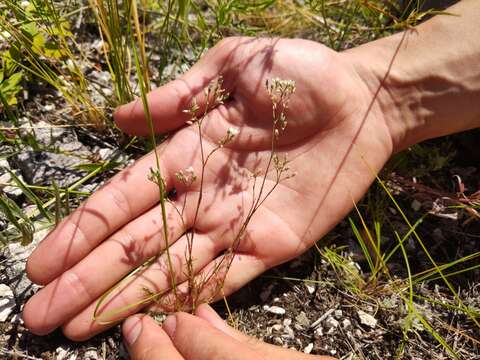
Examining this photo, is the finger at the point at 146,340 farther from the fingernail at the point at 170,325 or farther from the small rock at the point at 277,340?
the small rock at the point at 277,340

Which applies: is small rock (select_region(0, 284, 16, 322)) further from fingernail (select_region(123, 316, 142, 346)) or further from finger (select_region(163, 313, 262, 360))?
finger (select_region(163, 313, 262, 360))

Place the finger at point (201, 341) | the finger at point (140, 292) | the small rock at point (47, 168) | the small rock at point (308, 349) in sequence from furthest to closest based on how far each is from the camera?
the small rock at point (47, 168)
the small rock at point (308, 349)
the finger at point (140, 292)
the finger at point (201, 341)

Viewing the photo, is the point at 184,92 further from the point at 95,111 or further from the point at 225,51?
the point at 95,111

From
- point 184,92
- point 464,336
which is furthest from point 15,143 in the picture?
point 464,336

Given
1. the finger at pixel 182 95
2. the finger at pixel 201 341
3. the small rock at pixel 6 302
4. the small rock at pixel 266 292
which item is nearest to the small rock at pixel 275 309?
the small rock at pixel 266 292

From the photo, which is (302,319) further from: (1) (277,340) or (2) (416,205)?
(2) (416,205)

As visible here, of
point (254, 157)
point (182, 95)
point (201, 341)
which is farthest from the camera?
point (254, 157)

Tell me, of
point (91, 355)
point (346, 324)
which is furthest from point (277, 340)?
point (91, 355)
